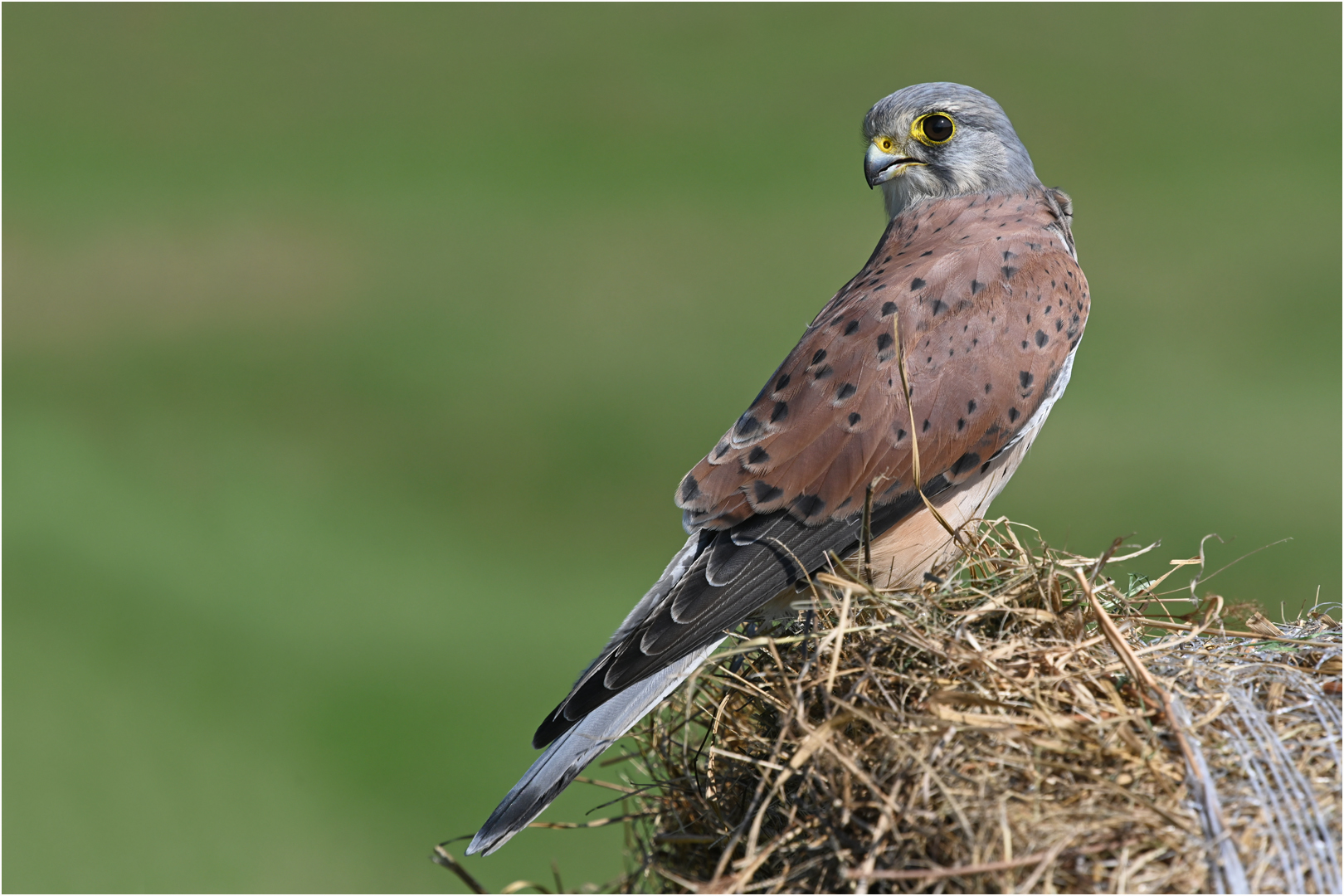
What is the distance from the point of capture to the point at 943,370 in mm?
3488

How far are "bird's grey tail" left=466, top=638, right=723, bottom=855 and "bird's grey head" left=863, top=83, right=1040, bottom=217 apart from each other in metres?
1.87

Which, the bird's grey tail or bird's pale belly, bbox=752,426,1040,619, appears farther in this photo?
bird's pale belly, bbox=752,426,1040,619

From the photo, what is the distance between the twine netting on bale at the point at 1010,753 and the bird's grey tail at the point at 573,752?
19 cm

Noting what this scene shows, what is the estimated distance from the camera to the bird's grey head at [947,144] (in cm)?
400

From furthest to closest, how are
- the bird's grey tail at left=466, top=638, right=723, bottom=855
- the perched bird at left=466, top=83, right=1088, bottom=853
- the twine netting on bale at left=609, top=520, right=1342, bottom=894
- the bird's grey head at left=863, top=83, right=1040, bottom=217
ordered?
the bird's grey head at left=863, top=83, right=1040, bottom=217 → the perched bird at left=466, top=83, right=1088, bottom=853 → the bird's grey tail at left=466, top=638, right=723, bottom=855 → the twine netting on bale at left=609, top=520, right=1342, bottom=894

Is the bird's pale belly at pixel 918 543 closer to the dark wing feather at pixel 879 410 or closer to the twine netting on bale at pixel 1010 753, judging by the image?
the dark wing feather at pixel 879 410

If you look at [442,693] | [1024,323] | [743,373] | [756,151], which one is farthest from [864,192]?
[1024,323]

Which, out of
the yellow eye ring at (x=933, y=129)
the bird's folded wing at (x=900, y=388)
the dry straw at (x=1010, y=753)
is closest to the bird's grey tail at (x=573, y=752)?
the dry straw at (x=1010, y=753)

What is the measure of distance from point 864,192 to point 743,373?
11.5 metres

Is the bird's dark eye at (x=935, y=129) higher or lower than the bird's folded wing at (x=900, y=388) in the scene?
higher

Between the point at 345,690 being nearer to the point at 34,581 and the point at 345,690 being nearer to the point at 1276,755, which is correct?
the point at 34,581

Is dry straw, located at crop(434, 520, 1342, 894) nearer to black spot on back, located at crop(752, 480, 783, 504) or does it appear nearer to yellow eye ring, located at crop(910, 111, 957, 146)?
black spot on back, located at crop(752, 480, 783, 504)

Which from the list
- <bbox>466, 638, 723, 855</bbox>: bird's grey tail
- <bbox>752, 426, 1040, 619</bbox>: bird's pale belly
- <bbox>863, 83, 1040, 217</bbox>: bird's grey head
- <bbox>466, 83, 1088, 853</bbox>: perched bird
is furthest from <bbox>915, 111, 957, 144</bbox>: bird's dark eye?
<bbox>466, 638, 723, 855</bbox>: bird's grey tail

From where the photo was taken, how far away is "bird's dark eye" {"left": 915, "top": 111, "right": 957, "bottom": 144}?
158 inches
